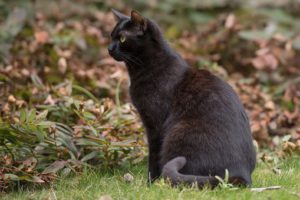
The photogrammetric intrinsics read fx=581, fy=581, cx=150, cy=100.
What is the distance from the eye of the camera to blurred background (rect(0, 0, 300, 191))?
411cm

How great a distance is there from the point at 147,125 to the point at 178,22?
3.93 m

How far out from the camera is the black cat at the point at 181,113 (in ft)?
11.5

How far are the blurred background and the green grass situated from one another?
0.38 feet

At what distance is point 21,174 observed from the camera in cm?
378

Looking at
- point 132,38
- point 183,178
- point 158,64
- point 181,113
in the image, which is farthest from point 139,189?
point 132,38

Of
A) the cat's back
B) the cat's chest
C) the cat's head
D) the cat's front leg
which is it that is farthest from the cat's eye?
the cat's front leg

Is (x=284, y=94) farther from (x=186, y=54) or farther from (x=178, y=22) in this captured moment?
(x=178, y=22)

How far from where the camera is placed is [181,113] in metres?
3.76

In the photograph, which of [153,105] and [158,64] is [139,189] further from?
[158,64]

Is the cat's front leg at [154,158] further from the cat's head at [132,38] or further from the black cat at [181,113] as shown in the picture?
the cat's head at [132,38]

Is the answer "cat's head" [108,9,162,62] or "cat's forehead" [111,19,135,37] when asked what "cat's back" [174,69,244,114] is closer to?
"cat's head" [108,9,162,62]

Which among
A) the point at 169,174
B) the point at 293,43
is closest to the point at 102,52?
the point at 293,43

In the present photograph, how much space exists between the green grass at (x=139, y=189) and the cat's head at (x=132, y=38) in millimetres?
831

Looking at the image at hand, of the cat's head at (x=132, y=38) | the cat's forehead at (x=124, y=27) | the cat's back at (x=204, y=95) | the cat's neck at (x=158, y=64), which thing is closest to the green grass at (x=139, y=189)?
the cat's back at (x=204, y=95)
